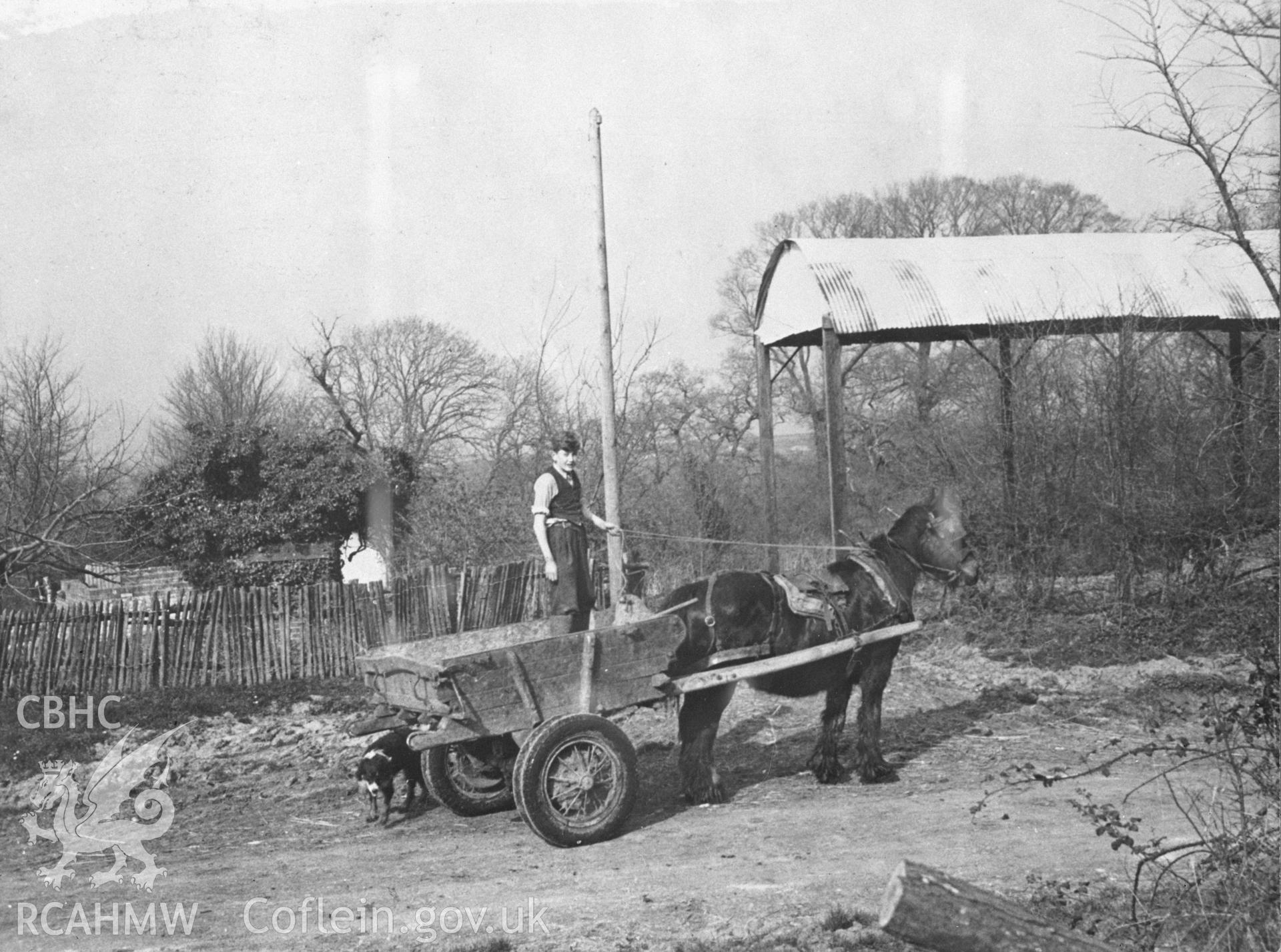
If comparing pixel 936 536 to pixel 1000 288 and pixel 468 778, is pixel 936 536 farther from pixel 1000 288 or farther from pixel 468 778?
pixel 1000 288

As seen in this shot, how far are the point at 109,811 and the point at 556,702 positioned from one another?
168 inches

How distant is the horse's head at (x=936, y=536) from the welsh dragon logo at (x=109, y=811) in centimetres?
551

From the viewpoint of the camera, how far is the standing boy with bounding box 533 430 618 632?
7895 millimetres

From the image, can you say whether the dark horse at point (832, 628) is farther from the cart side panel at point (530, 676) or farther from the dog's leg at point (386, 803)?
the dog's leg at point (386, 803)

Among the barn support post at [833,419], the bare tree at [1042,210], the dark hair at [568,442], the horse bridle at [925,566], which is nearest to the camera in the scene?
the dark hair at [568,442]

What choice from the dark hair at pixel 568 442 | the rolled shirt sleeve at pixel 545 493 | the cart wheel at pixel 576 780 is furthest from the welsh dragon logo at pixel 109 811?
the dark hair at pixel 568 442

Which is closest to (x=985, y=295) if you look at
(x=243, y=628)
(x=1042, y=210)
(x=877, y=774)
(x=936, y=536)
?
(x=936, y=536)

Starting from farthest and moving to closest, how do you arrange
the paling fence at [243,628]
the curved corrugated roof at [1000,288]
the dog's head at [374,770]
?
the curved corrugated roof at [1000,288] → the paling fence at [243,628] → the dog's head at [374,770]

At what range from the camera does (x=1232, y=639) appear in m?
12.1

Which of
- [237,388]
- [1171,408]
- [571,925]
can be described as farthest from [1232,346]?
[237,388]

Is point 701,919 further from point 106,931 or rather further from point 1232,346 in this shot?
point 1232,346

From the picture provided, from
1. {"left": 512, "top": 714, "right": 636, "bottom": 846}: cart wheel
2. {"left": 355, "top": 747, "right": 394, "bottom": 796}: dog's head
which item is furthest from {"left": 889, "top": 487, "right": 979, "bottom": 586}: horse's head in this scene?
{"left": 355, "top": 747, "right": 394, "bottom": 796}: dog's head

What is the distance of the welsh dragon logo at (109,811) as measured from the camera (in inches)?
269

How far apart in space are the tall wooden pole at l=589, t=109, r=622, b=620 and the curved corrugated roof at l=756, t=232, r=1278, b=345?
9.81 feet
